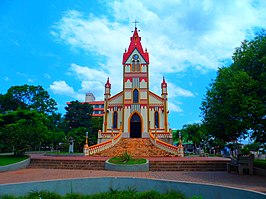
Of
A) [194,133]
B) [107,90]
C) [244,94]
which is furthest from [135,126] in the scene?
[244,94]

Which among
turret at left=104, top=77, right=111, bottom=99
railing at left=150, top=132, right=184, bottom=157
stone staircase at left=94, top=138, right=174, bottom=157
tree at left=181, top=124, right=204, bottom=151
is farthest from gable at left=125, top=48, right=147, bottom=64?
tree at left=181, top=124, right=204, bottom=151

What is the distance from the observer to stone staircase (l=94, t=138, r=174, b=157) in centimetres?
1959

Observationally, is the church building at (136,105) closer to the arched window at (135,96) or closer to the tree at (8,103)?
the arched window at (135,96)

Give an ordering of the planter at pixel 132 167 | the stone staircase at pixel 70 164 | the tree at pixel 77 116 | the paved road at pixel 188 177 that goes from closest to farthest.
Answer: the paved road at pixel 188 177 < the planter at pixel 132 167 < the stone staircase at pixel 70 164 < the tree at pixel 77 116

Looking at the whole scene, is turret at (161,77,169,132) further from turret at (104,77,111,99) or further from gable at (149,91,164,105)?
turret at (104,77,111,99)

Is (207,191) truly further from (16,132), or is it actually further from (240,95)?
(16,132)

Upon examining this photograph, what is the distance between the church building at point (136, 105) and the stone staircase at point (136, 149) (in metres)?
3.47

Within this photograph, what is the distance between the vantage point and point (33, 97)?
1529 inches

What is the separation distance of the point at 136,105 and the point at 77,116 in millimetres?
18565

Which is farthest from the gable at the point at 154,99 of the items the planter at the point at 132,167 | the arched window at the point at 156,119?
the planter at the point at 132,167

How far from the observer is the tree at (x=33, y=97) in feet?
122

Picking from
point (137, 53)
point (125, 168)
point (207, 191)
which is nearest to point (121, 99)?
point (137, 53)

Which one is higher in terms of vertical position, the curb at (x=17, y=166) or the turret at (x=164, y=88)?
the turret at (x=164, y=88)

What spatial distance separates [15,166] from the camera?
512 inches
